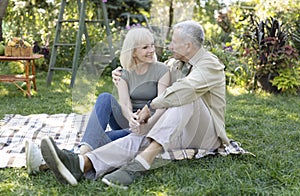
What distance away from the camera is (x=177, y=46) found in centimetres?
257

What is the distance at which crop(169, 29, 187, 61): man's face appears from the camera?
2.56 meters

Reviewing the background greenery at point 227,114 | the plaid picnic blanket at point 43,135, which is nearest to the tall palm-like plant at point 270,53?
the background greenery at point 227,114

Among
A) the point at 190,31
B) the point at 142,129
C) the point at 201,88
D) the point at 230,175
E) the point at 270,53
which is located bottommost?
the point at 230,175

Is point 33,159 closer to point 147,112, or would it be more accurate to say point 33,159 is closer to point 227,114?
point 147,112

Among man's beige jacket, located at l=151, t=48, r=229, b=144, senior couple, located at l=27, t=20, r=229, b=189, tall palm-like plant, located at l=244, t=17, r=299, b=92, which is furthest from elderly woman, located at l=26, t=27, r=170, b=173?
tall palm-like plant, located at l=244, t=17, r=299, b=92

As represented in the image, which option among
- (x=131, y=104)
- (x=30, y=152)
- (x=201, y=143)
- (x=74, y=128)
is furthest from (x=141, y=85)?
(x=74, y=128)

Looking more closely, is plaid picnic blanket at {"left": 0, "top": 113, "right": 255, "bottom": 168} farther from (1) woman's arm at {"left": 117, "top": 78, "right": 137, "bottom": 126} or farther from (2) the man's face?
(2) the man's face

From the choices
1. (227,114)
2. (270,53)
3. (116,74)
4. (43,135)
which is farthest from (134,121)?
(270,53)

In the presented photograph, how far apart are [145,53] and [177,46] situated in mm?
200

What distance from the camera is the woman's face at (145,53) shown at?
8.22ft

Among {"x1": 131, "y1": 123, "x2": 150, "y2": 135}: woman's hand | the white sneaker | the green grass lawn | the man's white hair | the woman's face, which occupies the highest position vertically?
the man's white hair

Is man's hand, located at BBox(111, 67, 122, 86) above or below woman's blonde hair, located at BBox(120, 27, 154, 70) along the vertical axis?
below

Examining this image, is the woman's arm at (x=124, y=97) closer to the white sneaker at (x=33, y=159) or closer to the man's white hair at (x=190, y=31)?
the man's white hair at (x=190, y=31)

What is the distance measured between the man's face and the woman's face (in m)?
0.12
